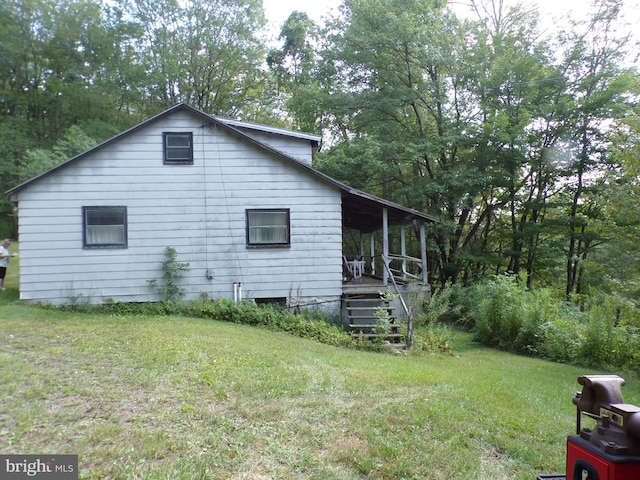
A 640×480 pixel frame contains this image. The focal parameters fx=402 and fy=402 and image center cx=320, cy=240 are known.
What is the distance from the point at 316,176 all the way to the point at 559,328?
7679mm

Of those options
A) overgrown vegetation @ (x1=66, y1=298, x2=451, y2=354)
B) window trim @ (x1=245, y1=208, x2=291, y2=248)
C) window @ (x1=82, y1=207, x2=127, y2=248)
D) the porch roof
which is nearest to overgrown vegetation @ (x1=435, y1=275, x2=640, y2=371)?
overgrown vegetation @ (x1=66, y1=298, x2=451, y2=354)

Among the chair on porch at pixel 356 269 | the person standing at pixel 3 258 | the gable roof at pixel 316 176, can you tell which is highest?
the gable roof at pixel 316 176

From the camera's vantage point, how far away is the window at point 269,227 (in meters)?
11.9

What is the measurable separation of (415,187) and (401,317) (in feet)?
26.4

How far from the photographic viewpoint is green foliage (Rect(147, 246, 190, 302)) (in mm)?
11312

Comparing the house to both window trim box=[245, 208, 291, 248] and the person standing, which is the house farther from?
the person standing

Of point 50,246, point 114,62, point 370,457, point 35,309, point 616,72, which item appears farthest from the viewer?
point 114,62

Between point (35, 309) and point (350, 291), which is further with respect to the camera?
point (350, 291)

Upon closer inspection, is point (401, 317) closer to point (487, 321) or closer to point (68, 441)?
point (487, 321)

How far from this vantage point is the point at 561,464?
342 centimetres

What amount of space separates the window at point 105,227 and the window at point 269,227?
3.51 m

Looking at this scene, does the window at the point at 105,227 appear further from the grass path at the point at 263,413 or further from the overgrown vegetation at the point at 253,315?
the grass path at the point at 263,413

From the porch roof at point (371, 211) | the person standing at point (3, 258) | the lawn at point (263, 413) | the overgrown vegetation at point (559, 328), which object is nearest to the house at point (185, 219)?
the porch roof at point (371, 211)

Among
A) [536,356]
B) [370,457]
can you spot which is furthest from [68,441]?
[536,356]
